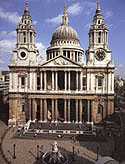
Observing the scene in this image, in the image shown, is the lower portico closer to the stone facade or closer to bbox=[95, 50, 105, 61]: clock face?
the stone facade

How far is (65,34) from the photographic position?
2633 inches

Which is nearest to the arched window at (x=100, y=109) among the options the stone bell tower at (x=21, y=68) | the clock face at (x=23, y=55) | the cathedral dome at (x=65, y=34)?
the stone bell tower at (x=21, y=68)

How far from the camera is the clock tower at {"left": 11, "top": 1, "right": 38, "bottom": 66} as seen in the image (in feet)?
182

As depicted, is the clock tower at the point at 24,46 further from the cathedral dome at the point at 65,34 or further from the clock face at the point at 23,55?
the cathedral dome at the point at 65,34

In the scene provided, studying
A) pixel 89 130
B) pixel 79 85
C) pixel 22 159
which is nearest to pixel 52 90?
pixel 79 85

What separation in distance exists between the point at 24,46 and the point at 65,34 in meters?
14.0

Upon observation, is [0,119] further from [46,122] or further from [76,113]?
[76,113]

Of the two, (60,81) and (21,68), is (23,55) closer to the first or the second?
(21,68)

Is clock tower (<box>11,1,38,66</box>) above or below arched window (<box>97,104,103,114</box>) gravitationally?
above

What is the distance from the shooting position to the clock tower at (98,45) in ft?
180

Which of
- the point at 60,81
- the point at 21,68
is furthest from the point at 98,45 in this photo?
the point at 21,68

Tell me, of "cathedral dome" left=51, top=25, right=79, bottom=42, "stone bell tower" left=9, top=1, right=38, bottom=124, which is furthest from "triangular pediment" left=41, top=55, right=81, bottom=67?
"cathedral dome" left=51, top=25, right=79, bottom=42

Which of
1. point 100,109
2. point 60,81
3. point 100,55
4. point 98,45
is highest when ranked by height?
point 98,45

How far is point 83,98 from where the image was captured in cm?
5431
